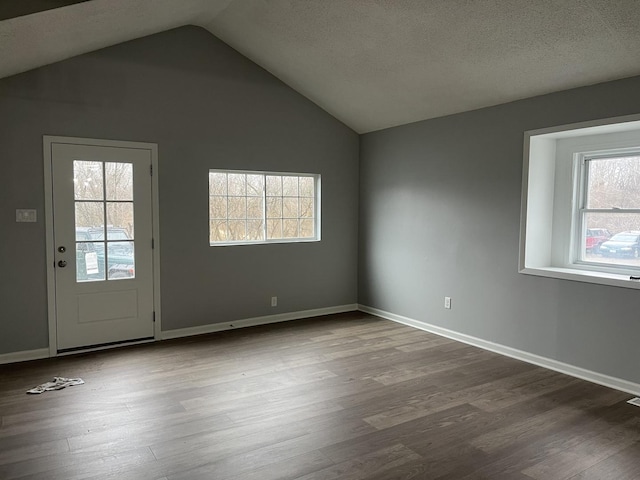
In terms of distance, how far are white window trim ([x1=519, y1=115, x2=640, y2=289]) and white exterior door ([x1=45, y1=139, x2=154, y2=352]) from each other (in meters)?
3.63

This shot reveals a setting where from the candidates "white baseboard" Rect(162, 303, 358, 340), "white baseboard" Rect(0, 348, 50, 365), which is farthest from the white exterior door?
"white baseboard" Rect(162, 303, 358, 340)

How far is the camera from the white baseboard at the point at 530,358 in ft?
11.8

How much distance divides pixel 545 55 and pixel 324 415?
10.1 ft

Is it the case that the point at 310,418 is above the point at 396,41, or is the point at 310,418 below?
below

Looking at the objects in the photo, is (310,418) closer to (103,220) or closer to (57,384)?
(57,384)

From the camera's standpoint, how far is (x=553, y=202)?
4.35 metres

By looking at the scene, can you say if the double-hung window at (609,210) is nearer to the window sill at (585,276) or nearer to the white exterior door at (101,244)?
the window sill at (585,276)

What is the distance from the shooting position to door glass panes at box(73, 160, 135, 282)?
4.38 m

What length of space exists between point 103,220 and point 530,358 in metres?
4.19

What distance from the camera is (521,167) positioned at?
4.20 metres

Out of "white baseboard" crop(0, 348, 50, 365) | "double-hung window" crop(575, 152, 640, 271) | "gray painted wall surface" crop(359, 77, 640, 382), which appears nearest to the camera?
"gray painted wall surface" crop(359, 77, 640, 382)

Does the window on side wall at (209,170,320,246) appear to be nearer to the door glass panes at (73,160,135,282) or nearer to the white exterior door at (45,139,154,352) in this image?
the white exterior door at (45,139,154,352)

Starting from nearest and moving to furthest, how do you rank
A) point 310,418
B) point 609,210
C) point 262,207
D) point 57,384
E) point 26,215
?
point 310,418 < point 57,384 < point 609,210 < point 26,215 < point 262,207

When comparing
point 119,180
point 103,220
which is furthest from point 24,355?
point 119,180
